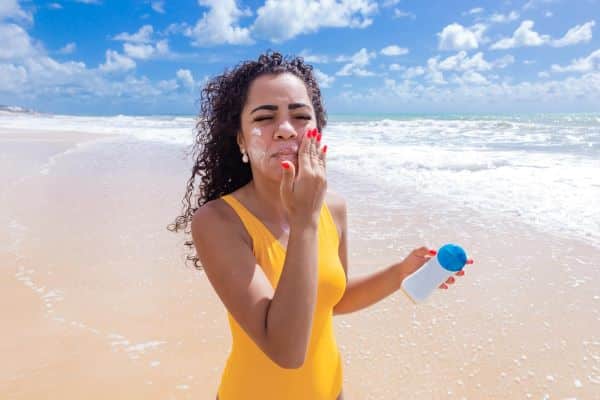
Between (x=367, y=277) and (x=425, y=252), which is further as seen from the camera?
(x=367, y=277)

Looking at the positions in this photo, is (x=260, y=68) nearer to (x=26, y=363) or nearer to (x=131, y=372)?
(x=131, y=372)

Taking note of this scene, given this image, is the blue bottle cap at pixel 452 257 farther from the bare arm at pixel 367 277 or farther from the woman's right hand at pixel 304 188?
the woman's right hand at pixel 304 188

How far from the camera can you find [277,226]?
1.71 metres

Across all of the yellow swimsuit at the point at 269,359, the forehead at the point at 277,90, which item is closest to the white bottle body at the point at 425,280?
the yellow swimsuit at the point at 269,359

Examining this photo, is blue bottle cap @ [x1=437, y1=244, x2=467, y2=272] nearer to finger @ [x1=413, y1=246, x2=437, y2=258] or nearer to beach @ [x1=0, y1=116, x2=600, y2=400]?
finger @ [x1=413, y1=246, x2=437, y2=258]

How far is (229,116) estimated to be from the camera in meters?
1.92

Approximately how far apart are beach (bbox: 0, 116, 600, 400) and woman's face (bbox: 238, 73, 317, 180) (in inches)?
79.4

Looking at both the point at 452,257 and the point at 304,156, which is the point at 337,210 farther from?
the point at 304,156

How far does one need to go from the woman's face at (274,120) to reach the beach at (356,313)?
2018 mm

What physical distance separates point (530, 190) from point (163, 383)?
284 inches

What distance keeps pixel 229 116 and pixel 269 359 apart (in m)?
0.98

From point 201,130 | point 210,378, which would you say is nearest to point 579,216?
point 210,378

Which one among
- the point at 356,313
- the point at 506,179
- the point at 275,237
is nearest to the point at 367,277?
the point at 275,237

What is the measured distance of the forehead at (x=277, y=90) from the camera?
171cm
